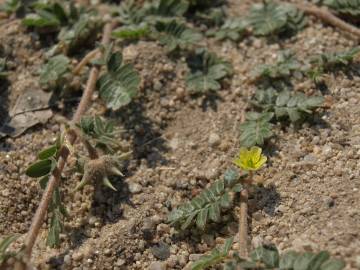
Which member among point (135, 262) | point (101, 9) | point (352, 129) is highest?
point (101, 9)

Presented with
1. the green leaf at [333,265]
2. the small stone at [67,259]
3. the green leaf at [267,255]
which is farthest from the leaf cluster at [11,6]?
the green leaf at [333,265]

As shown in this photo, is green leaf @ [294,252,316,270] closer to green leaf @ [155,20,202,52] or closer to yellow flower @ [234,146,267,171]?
yellow flower @ [234,146,267,171]

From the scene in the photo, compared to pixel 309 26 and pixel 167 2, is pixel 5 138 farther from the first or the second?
pixel 309 26

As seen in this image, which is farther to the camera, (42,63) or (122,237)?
(42,63)

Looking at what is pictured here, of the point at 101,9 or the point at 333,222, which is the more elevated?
the point at 101,9

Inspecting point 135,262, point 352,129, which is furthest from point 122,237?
point 352,129

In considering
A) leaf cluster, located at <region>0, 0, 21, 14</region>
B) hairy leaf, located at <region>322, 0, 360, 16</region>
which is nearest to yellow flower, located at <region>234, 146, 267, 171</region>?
hairy leaf, located at <region>322, 0, 360, 16</region>
